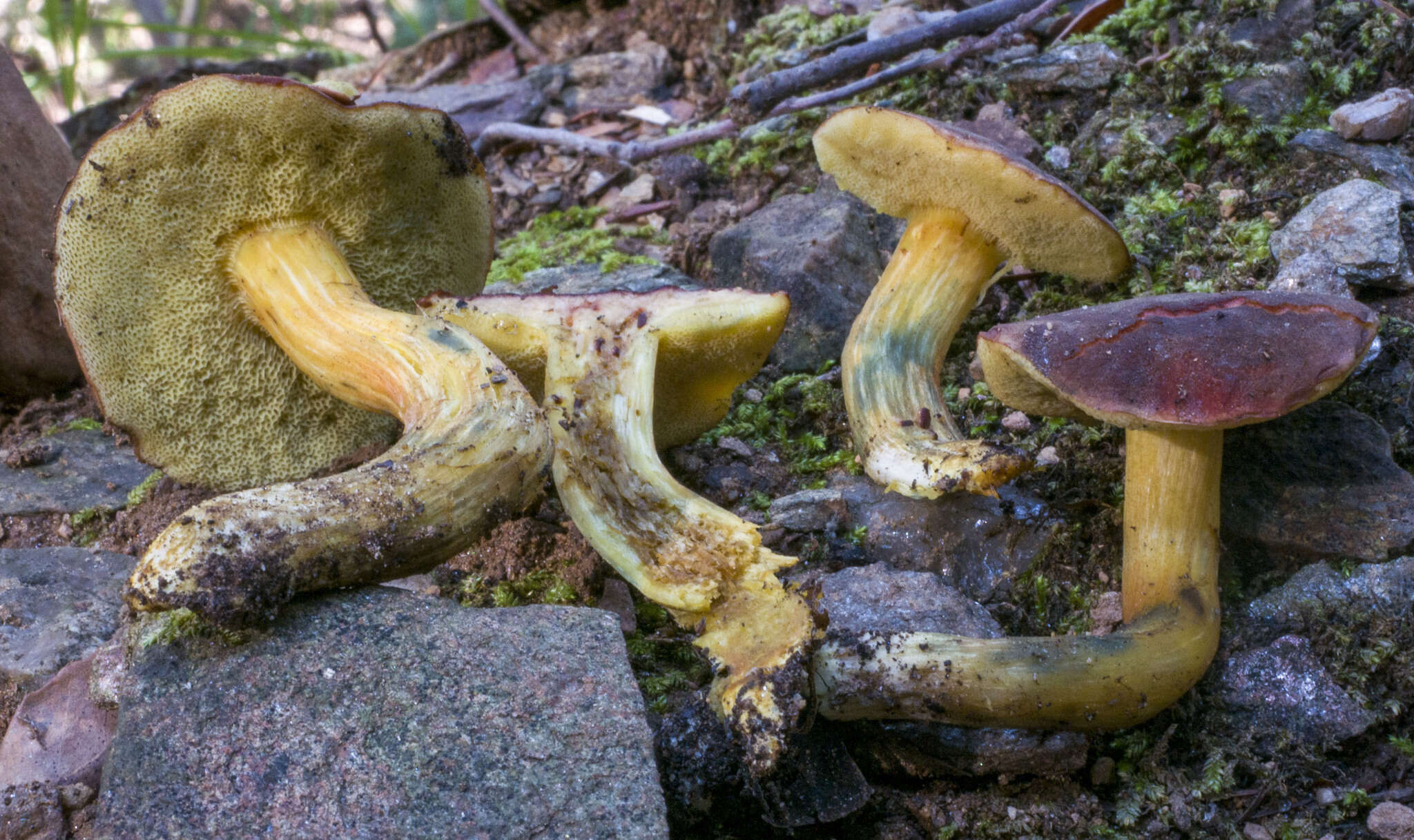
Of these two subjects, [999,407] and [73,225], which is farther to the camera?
[999,407]

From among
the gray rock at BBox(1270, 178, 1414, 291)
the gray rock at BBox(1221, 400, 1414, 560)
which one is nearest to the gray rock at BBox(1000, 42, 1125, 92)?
the gray rock at BBox(1270, 178, 1414, 291)

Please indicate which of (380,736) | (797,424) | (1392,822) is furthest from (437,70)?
(1392,822)

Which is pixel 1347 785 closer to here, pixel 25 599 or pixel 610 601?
pixel 610 601

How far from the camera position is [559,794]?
56.7 inches

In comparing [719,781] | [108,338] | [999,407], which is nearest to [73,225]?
[108,338]

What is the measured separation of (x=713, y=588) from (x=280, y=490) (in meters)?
0.85

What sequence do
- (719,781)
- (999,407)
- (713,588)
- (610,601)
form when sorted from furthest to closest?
(999,407), (610,601), (713,588), (719,781)

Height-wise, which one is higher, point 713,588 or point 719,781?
point 713,588

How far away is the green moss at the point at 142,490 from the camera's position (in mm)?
2604

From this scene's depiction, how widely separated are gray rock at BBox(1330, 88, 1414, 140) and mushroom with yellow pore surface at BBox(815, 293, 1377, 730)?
1490 millimetres

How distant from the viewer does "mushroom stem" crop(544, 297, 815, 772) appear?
1.66 m

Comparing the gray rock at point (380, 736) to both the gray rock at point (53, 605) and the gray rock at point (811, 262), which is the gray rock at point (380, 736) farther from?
the gray rock at point (811, 262)

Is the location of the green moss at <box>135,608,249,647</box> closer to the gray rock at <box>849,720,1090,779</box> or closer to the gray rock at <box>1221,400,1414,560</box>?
the gray rock at <box>849,720,1090,779</box>

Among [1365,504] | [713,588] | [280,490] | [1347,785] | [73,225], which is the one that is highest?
[73,225]
